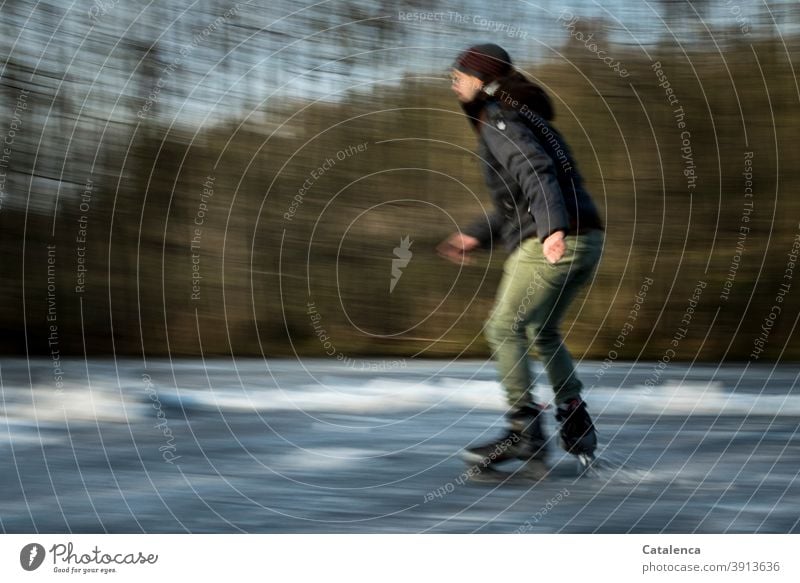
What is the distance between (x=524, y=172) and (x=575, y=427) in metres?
0.89

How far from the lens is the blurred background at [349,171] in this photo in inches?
243

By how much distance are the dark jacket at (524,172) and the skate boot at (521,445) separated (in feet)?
1.91

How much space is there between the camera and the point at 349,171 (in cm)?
644

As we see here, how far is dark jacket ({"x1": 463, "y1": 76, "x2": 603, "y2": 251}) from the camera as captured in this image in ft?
12.7

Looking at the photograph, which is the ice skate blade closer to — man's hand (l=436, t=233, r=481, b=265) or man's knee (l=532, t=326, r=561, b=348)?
man's knee (l=532, t=326, r=561, b=348)

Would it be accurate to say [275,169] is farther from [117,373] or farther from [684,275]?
[684,275]

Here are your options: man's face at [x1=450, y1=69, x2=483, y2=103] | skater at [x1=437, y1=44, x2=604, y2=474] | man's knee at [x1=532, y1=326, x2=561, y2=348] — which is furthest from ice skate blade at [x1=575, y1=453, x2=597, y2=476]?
man's face at [x1=450, y1=69, x2=483, y2=103]

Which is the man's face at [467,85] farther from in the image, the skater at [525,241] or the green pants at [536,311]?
the green pants at [536,311]
